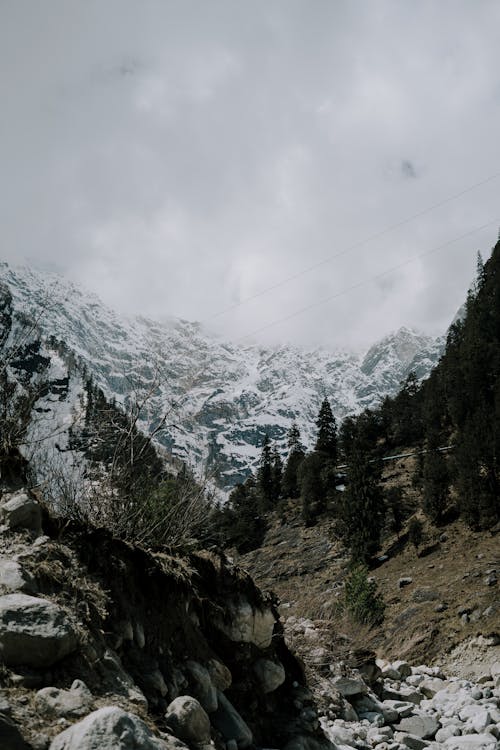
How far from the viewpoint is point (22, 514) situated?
574 cm

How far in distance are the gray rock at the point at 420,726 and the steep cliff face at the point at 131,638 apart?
2607mm

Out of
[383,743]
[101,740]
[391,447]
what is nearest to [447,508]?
[391,447]

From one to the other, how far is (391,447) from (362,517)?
2228 centimetres

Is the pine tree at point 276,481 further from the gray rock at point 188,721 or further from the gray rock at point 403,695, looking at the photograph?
the gray rock at point 188,721

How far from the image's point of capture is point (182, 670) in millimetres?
6508

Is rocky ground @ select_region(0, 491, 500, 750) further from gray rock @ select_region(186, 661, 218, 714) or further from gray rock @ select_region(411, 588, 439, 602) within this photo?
gray rock @ select_region(411, 588, 439, 602)

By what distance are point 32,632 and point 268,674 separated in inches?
215

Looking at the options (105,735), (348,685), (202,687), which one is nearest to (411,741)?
(348,685)

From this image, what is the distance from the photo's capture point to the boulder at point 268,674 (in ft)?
27.9

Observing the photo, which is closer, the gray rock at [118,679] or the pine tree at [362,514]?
the gray rock at [118,679]

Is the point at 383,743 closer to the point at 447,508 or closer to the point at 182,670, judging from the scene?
the point at 182,670

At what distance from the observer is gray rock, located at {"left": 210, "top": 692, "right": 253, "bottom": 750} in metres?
6.55

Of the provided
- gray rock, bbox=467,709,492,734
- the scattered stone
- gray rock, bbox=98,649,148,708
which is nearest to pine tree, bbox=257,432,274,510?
the scattered stone

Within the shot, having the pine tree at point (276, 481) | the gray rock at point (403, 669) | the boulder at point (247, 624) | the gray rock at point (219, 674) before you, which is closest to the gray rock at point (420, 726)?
the boulder at point (247, 624)
